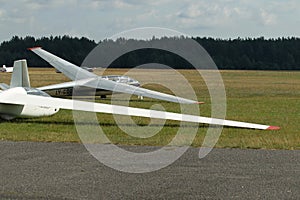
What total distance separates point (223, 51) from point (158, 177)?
152 m

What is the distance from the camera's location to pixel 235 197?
7.67 meters

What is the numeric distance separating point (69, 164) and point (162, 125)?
7.17m

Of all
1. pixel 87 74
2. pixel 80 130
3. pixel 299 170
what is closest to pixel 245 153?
pixel 299 170

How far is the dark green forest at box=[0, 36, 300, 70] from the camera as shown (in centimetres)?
13588

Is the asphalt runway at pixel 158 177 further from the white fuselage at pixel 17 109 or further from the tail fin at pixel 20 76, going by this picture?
the tail fin at pixel 20 76

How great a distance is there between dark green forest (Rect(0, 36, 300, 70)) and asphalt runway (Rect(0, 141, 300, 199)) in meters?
108

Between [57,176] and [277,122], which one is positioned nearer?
[57,176]

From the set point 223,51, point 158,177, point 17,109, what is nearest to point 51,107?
point 17,109

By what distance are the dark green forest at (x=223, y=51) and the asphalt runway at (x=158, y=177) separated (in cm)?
10831

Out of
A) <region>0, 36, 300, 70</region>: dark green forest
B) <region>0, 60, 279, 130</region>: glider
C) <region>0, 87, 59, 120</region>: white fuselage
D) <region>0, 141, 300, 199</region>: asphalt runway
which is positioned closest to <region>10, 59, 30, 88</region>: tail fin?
<region>0, 60, 279, 130</region>: glider

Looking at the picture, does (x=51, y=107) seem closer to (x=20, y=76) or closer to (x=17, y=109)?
(x=17, y=109)

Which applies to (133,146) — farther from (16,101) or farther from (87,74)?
(87,74)

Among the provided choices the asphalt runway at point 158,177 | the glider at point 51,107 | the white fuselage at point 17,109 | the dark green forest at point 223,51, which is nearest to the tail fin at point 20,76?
the glider at point 51,107

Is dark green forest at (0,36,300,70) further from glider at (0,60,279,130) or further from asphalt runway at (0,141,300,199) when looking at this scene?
asphalt runway at (0,141,300,199)
